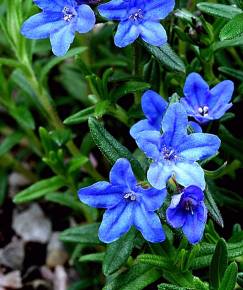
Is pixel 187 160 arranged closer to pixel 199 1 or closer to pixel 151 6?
pixel 151 6

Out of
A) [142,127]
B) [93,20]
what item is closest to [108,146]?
[142,127]

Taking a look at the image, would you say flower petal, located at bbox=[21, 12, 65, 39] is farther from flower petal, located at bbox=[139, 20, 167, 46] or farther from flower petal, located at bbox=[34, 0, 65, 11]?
flower petal, located at bbox=[139, 20, 167, 46]

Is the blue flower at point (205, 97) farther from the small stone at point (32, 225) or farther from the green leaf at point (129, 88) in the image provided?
the small stone at point (32, 225)

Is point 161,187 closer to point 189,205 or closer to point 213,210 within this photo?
point 189,205

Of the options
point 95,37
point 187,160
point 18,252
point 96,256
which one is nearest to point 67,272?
point 18,252

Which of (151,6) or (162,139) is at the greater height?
(151,6)

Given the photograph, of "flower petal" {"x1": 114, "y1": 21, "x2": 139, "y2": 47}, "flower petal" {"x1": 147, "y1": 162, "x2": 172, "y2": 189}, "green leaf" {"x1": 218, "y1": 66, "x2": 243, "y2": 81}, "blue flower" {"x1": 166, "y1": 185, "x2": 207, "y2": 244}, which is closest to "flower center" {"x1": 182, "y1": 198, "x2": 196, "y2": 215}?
"blue flower" {"x1": 166, "y1": 185, "x2": 207, "y2": 244}

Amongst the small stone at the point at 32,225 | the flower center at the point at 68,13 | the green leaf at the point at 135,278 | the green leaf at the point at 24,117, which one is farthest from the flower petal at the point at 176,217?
the small stone at the point at 32,225
